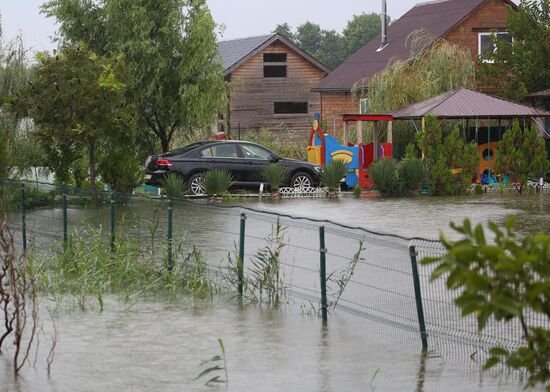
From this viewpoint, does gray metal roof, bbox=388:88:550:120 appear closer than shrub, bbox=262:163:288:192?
No

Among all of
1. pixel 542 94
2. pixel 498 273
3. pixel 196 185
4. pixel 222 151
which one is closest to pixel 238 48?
pixel 542 94

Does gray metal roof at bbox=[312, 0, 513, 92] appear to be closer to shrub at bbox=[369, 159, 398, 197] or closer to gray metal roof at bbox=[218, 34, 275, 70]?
gray metal roof at bbox=[218, 34, 275, 70]

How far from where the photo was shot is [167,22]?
36000mm

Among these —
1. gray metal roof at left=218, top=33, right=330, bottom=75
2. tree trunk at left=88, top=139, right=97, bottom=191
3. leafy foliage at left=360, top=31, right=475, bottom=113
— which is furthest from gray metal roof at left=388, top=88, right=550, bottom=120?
gray metal roof at left=218, top=33, right=330, bottom=75

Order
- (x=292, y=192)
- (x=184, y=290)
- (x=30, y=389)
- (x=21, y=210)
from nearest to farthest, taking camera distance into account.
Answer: (x=30, y=389) → (x=184, y=290) → (x=21, y=210) → (x=292, y=192)

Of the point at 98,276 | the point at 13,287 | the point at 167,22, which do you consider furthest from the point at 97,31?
the point at 13,287

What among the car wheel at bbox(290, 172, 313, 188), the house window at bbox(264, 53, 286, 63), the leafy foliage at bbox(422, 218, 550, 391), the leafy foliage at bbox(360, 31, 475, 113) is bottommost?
the leafy foliage at bbox(422, 218, 550, 391)

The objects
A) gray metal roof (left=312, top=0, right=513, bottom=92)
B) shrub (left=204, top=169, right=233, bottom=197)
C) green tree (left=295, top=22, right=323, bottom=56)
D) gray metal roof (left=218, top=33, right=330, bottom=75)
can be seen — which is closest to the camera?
shrub (left=204, top=169, right=233, bottom=197)

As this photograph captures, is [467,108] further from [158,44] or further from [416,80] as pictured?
[158,44]

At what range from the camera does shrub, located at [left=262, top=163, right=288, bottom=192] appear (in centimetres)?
3166

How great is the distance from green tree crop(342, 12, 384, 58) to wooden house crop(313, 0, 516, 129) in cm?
8897

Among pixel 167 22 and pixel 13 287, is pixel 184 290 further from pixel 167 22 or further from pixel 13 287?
pixel 167 22

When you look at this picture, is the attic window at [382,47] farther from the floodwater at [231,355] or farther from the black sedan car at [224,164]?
the floodwater at [231,355]

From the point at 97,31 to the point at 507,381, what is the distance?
93.7 feet
